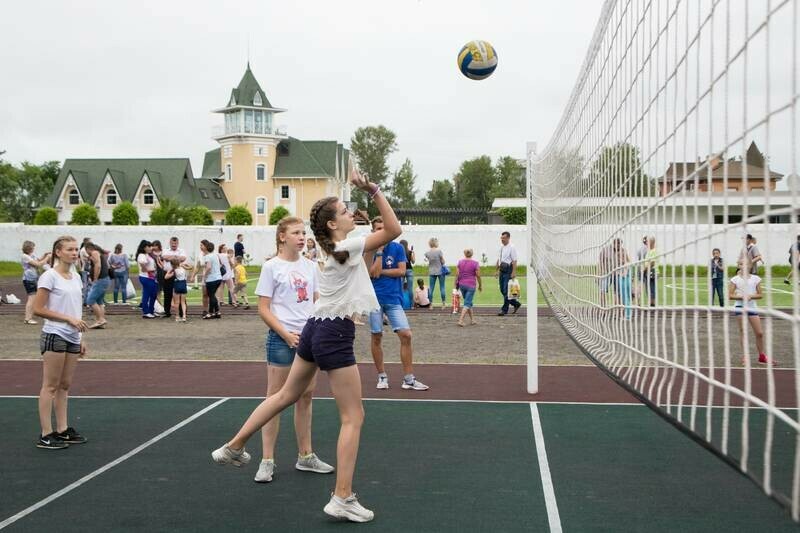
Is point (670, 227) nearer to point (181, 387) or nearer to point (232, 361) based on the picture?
point (181, 387)

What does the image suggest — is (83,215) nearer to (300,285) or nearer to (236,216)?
(236,216)

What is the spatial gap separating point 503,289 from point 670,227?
634 inches

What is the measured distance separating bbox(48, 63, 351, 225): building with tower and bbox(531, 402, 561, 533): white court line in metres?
68.1

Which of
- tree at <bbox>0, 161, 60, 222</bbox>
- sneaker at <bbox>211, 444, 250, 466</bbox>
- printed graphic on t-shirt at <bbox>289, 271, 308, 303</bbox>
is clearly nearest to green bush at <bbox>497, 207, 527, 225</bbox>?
printed graphic on t-shirt at <bbox>289, 271, 308, 303</bbox>

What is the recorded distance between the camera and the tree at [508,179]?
322ft

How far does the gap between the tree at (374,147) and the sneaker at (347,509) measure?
9481cm

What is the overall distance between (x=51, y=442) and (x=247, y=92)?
74088mm

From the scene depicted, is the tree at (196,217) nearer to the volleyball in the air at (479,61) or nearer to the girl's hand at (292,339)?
the volleyball in the air at (479,61)

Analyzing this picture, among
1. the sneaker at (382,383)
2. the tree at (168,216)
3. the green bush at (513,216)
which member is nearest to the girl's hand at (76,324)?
the sneaker at (382,383)

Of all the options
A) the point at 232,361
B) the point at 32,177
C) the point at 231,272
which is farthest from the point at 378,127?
the point at 232,361

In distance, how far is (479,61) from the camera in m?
11.7

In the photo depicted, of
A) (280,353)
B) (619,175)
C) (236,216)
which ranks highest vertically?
(236,216)

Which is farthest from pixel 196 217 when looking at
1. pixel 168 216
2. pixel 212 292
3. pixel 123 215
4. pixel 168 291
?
pixel 212 292

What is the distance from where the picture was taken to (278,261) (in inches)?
242
